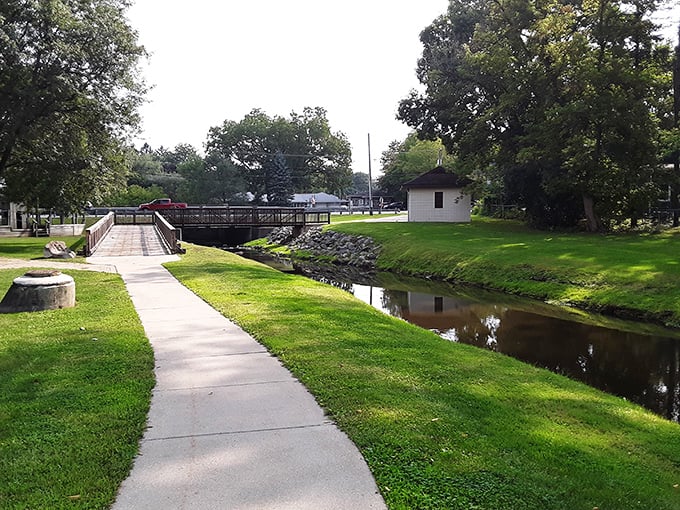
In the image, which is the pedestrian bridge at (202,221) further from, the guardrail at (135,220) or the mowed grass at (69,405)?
the mowed grass at (69,405)

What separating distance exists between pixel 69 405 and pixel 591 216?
3056 centimetres

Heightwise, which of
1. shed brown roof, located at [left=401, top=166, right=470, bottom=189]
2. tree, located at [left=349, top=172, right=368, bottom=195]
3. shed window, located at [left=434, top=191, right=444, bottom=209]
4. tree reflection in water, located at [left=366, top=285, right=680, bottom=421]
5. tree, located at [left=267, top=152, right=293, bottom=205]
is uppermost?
tree, located at [left=349, top=172, right=368, bottom=195]

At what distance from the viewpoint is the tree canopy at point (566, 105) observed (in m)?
28.4

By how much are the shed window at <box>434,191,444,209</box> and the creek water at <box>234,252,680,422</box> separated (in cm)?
2128

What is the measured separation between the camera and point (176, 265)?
19.7m

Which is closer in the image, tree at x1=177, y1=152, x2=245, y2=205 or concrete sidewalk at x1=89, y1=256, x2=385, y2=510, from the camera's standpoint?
concrete sidewalk at x1=89, y1=256, x2=385, y2=510

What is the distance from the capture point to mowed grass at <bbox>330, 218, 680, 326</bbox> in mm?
16453

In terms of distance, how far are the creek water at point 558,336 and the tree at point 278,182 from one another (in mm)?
59051

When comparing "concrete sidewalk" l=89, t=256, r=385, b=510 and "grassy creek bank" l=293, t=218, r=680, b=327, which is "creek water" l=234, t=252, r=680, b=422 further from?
"concrete sidewalk" l=89, t=256, r=385, b=510

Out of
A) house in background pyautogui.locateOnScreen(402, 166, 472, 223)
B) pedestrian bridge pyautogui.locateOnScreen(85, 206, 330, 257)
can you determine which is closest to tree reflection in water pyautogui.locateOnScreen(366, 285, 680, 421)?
pedestrian bridge pyautogui.locateOnScreen(85, 206, 330, 257)

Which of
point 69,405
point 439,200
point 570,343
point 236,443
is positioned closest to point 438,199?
point 439,200

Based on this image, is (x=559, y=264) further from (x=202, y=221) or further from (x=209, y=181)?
(x=209, y=181)

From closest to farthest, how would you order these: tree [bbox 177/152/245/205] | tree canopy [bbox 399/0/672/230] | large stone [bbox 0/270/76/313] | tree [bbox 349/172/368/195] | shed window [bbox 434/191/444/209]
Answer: large stone [bbox 0/270/76/313], tree canopy [bbox 399/0/672/230], shed window [bbox 434/191/444/209], tree [bbox 177/152/245/205], tree [bbox 349/172/368/195]

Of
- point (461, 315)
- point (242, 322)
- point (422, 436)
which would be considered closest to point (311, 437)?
point (422, 436)
